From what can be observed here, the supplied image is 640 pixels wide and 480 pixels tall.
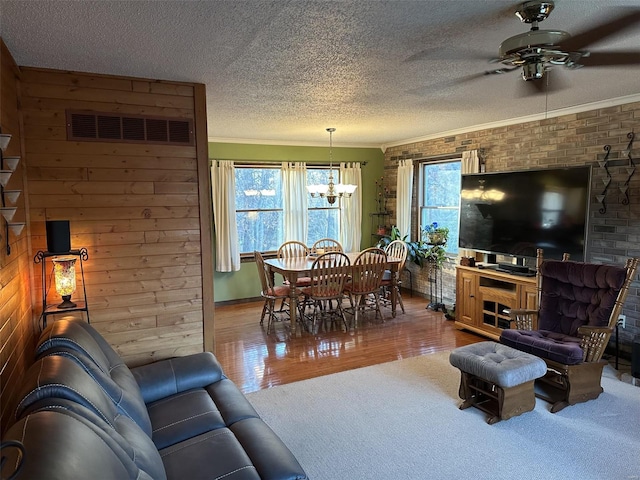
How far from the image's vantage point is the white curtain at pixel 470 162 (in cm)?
541

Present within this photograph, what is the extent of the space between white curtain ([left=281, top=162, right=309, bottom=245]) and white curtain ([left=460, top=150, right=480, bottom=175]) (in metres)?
2.41

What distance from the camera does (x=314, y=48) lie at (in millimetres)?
2453

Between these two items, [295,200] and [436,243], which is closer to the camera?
[436,243]

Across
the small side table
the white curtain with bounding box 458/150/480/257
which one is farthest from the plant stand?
the small side table

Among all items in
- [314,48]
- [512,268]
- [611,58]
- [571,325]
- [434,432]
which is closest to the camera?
[314,48]

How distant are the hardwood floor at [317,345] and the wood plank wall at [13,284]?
168cm

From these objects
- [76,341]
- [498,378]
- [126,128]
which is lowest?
[498,378]

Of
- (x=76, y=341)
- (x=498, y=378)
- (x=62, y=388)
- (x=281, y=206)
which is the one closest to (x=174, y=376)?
(x=76, y=341)

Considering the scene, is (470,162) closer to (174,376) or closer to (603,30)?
(603,30)

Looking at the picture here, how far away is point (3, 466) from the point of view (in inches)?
41.8

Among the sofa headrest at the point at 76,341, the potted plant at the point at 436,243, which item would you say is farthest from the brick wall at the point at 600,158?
the sofa headrest at the point at 76,341

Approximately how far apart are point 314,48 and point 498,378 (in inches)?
95.6

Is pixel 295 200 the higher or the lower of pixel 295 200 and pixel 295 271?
the higher

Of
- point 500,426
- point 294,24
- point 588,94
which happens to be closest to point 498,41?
point 294,24
